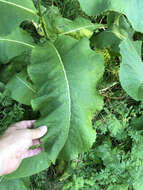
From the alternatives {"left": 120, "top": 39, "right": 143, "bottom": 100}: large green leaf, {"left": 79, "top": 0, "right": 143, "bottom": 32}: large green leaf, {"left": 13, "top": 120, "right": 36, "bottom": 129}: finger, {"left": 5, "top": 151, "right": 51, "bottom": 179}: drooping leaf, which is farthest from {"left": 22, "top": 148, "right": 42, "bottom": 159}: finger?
{"left": 79, "top": 0, "right": 143, "bottom": 32}: large green leaf

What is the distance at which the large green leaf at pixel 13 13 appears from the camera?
44.0 inches

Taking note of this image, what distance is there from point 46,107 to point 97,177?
0.58 metres

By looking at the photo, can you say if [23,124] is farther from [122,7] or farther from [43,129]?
[122,7]

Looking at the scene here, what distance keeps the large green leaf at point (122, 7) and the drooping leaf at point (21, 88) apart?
19.4 inches

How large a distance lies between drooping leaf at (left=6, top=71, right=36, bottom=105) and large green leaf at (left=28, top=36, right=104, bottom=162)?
0.18 metres

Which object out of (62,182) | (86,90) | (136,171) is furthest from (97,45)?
(62,182)

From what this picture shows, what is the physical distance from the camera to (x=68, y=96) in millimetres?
1146

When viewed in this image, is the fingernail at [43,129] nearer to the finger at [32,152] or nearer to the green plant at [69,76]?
the green plant at [69,76]

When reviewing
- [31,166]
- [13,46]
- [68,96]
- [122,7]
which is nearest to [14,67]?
[13,46]

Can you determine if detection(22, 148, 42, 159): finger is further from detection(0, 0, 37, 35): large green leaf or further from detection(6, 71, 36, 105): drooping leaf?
detection(0, 0, 37, 35): large green leaf

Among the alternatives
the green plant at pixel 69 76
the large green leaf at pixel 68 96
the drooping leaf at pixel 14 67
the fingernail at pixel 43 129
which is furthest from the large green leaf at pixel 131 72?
the drooping leaf at pixel 14 67

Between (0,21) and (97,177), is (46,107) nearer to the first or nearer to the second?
(0,21)

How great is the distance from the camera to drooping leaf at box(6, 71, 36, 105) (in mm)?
1329

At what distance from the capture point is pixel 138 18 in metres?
1.07
